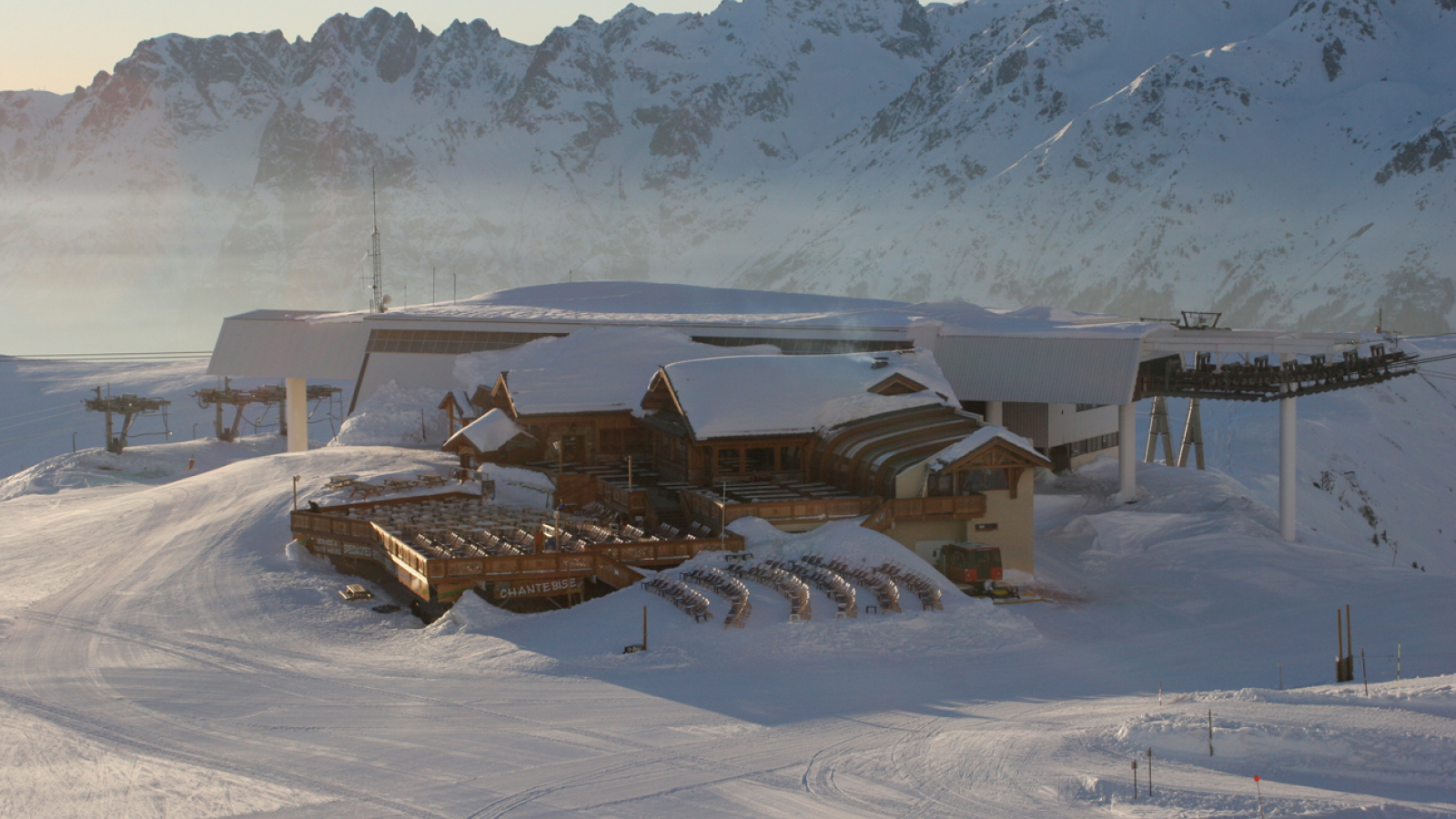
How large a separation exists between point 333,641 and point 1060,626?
1812cm

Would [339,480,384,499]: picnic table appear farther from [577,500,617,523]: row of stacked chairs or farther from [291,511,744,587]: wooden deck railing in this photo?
[577,500,617,523]: row of stacked chairs

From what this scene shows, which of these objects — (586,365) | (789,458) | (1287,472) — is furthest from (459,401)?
(1287,472)

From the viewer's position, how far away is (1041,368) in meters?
49.1

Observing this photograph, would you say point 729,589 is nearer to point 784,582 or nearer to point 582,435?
point 784,582

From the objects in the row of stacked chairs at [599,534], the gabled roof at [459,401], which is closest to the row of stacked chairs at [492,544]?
the row of stacked chairs at [599,534]

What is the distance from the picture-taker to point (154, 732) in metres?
21.7

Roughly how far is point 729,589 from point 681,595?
1.25 m

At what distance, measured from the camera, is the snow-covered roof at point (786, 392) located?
1548 inches

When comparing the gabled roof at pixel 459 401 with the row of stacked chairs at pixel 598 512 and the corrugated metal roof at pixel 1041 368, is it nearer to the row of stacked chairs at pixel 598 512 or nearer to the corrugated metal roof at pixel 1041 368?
the row of stacked chairs at pixel 598 512

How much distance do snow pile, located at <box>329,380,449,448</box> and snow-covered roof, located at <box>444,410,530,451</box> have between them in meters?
10.0

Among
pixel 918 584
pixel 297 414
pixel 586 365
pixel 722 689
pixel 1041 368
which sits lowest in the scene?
pixel 722 689

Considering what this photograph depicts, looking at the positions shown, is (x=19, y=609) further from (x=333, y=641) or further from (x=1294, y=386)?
(x=1294, y=386)

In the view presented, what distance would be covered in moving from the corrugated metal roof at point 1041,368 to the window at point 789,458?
12773 millimetres

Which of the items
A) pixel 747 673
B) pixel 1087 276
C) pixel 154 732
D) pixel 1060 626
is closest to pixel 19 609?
pixel 154 732
